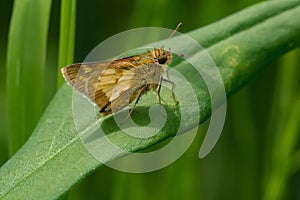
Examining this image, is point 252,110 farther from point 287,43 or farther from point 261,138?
point 287,43

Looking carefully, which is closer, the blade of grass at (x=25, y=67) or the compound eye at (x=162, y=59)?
the compound eye at (x=162, y=59)

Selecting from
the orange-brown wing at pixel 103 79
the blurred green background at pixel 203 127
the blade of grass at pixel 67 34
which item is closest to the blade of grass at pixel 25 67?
the blade of grass at pixel 67 34

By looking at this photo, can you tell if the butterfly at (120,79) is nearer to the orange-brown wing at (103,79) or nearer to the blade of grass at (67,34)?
the orange-brown wing at (103,79)

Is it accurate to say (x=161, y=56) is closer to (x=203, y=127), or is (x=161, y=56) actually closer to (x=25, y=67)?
(x=25, y=67)

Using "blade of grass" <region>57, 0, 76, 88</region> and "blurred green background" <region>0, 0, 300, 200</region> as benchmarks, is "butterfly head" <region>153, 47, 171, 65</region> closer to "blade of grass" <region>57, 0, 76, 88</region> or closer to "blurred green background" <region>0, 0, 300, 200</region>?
"blade of grass" <region>57, 0, 76, 88</region>

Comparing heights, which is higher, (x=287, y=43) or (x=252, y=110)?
(x=287, y=43)

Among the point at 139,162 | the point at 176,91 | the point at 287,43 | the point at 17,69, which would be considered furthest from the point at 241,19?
the point at 139,162
